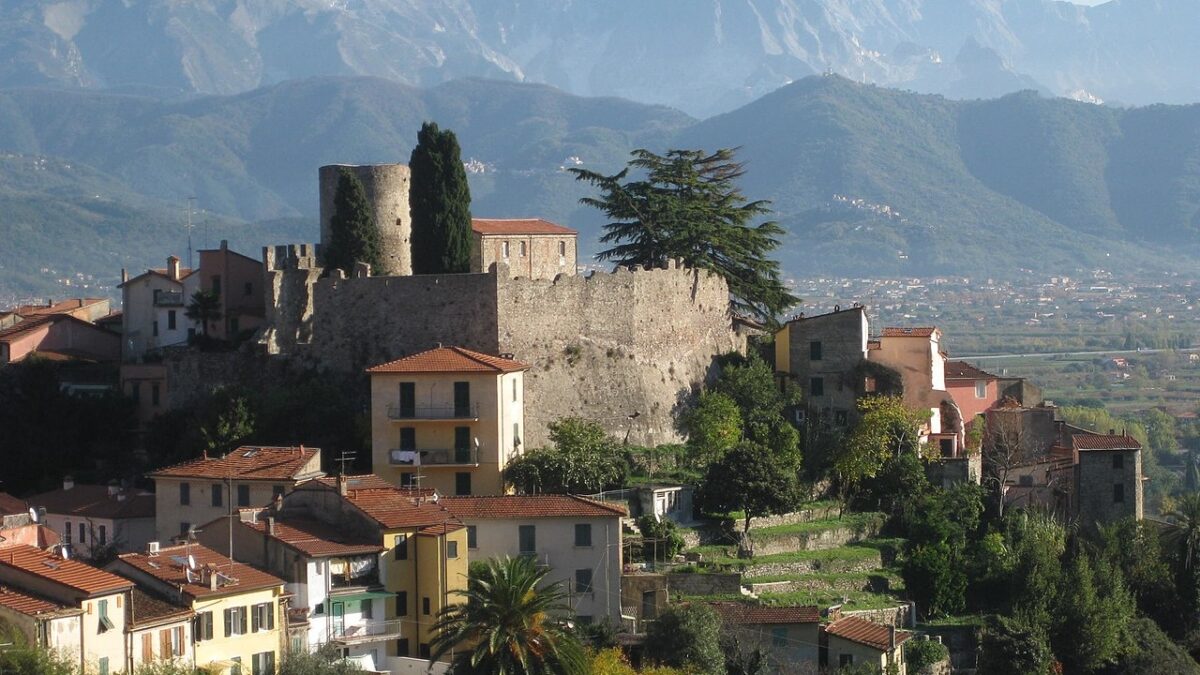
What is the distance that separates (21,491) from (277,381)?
25.8 feet

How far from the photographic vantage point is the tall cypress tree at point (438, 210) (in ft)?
222

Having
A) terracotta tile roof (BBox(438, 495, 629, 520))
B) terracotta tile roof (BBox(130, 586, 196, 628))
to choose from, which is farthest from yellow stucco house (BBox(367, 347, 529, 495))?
terracotta tile roof (BBox(130, 586, 196, 628))

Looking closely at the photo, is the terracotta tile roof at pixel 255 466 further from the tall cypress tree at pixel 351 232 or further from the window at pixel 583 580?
the tall cypress tree at pixel 351 232

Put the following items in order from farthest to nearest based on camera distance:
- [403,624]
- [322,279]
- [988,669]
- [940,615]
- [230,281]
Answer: [230,281] → [322,279] → [940,615] → [988,669] → [403,624]

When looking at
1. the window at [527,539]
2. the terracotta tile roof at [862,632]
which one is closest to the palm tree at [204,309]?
the window at [527,539]

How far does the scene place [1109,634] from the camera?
58.9 meters

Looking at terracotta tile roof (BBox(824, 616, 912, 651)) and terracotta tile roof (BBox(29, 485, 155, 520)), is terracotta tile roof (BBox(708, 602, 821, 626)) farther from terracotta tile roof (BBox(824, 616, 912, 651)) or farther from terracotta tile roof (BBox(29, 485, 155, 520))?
terracotta tile roof (BBox(29, 485, 155, 520))

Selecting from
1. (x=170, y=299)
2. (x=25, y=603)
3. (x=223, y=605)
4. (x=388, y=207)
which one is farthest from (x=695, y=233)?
(x=25, y=603)

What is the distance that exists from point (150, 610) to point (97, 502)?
1597 centimetres

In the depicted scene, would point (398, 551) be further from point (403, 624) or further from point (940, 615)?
point (940, 615)

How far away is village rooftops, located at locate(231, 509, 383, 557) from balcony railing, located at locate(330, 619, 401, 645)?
1.53m

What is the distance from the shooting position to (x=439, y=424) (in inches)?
2304

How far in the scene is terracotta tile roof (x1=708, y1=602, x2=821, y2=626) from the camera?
53.3m


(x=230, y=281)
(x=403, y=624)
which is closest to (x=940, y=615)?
(x=403, y=624)
